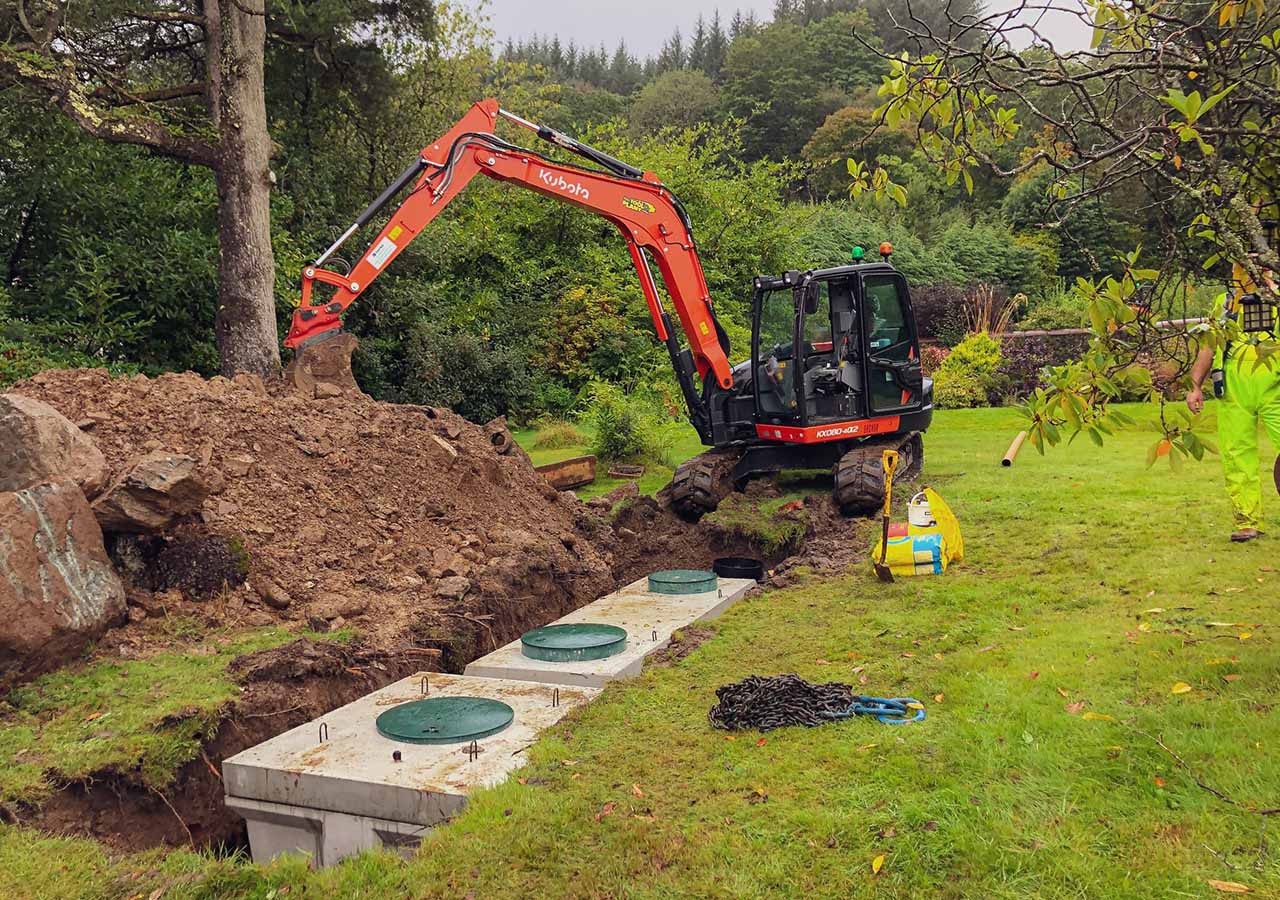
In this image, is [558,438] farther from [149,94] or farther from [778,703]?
[778,703]

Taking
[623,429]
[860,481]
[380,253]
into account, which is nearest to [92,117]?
[380,253]

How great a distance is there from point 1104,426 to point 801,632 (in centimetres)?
318

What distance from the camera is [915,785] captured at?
371 centimetres

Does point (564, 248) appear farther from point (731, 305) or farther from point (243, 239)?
point (243, 239)

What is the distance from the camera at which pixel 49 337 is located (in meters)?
11.6

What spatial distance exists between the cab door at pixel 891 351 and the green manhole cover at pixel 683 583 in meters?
3.31

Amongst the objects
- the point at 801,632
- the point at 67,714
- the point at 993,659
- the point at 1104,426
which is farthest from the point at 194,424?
the point at 1104,426

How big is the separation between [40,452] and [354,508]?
2370 mm

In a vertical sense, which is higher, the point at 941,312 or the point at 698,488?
the point at 941,312

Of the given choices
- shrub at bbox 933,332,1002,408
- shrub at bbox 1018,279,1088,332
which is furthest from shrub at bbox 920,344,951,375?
shrub at bbox 1018,279,1088,332

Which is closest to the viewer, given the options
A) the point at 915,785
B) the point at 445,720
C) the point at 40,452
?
the point at 915,785

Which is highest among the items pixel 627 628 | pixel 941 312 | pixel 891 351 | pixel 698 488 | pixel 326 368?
pixel 941 312

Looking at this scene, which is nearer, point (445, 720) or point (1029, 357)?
point (445, 720)

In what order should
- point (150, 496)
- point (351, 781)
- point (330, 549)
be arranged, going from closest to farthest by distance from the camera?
point (351, 781)
point (150, 496)
point (330, 549)
